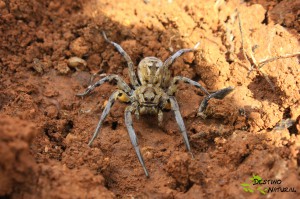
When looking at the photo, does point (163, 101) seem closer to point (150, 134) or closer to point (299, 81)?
point (150, 134)

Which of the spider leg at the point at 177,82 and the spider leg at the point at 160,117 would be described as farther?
the spider leg at the point at 177,82

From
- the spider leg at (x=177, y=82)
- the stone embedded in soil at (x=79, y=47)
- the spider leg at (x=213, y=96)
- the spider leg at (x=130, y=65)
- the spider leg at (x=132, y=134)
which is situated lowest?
the spider leg at (x=132, y=134)

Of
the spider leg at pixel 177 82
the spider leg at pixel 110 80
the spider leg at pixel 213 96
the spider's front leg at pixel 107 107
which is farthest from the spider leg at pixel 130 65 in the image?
the spider leg at pixel 213 96

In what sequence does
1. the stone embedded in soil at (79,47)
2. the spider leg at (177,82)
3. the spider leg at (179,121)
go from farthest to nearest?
the stone embedded in soil at (79,47), the spider leg at (177,82), the spider leg at (179,121)

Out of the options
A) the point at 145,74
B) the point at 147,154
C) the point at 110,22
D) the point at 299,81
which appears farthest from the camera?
the point at 110,22

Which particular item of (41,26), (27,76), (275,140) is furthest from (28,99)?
(275,140)

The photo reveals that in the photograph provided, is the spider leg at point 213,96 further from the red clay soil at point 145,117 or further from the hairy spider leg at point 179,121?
the hairy spider leg at point 179,121

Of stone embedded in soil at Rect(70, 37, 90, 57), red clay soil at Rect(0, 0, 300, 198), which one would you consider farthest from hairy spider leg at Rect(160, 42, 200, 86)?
stone embedded in soil at Rect(70, 37, 90, 57)
